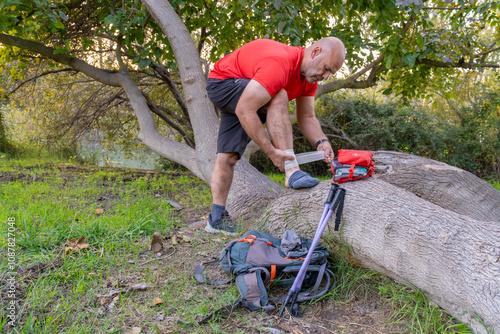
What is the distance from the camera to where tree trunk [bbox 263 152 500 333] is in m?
1.77

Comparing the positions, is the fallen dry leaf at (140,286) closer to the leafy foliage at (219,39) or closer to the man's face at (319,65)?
the man's face at (319,65)

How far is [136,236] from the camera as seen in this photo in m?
3.02

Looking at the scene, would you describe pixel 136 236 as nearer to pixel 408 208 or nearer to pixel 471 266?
pixel 408 208

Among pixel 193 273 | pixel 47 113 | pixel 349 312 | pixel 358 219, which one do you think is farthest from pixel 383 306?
pixel 47 113

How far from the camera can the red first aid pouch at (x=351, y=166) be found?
102 inches

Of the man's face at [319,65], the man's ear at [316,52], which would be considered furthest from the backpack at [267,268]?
the man's ear at [316,52]

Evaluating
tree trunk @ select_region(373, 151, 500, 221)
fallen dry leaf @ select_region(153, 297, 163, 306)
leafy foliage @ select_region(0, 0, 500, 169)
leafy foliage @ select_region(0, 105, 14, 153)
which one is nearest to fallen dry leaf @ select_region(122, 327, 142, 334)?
fallen dry leaf @ select_region(153, 297, 163, 306)

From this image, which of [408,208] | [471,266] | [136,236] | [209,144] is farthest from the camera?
[209,144]

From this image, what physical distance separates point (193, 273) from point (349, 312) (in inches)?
42.6

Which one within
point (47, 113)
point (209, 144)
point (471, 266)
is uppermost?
point (47, 113)

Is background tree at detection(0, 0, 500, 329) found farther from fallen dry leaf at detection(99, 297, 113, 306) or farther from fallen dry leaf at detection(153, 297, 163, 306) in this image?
fallen dry leaf at detection(99, 297, 113, 306)

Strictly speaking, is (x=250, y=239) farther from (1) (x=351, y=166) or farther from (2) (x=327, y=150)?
(2) (x=327, y=150)

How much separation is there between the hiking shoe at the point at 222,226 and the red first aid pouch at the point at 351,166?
3.53 feet

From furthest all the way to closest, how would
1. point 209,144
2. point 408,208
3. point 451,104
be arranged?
point 451,104 → point 209,144 → point 408,208
